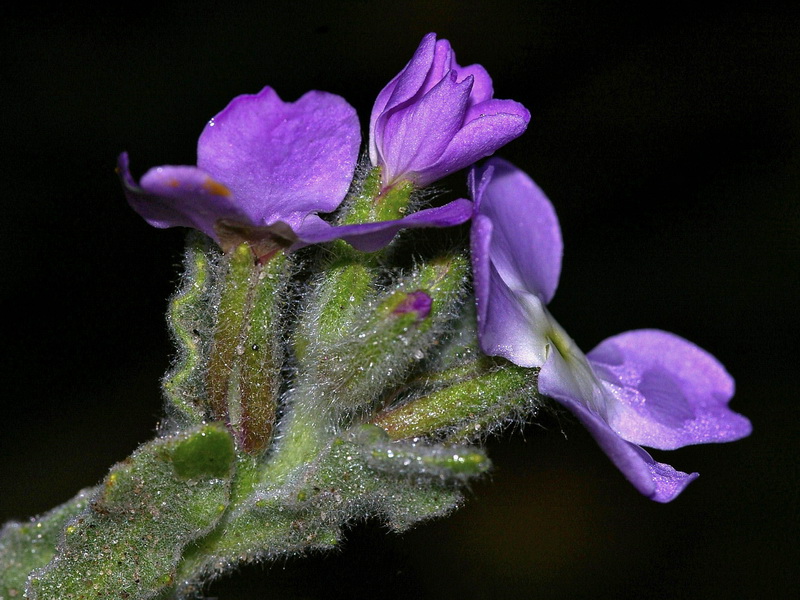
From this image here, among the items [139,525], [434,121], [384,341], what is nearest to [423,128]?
[434,121]

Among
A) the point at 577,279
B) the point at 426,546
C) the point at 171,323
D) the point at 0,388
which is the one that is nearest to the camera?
the point at 171,323

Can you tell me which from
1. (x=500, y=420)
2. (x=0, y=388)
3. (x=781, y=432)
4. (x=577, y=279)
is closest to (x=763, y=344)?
(x=781, y=432)

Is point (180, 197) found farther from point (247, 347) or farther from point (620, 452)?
point (620, 452)

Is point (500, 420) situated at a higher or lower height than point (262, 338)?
lower

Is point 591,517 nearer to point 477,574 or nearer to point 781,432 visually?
point 477,574

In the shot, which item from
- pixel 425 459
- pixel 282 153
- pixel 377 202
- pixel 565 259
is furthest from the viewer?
pixel 565 259

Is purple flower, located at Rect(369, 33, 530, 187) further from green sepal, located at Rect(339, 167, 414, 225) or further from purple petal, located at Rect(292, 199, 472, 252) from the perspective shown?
purple petal, located at Rect(292, 199, 472, 252)
